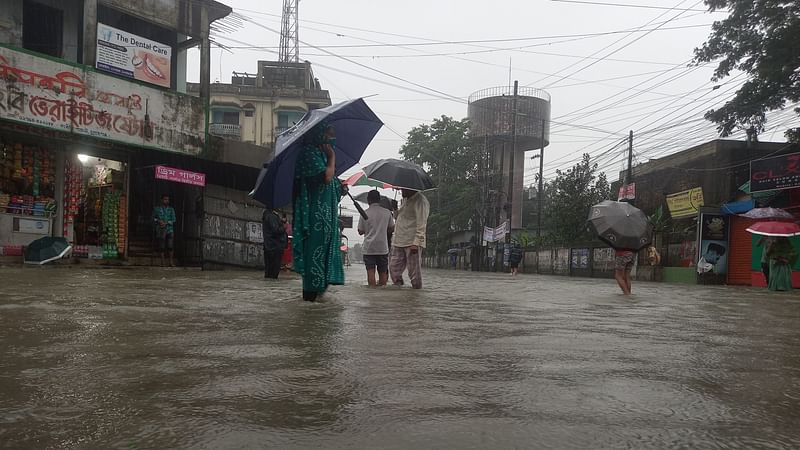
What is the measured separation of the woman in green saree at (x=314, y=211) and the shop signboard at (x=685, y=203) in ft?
62.0

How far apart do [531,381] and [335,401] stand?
0.73 metres

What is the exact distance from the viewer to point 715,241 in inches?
727

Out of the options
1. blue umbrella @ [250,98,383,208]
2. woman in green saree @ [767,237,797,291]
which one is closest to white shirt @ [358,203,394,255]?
blue umbrella @ [250,98,383,208]

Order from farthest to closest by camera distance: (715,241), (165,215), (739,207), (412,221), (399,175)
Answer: (715,241), (739,207), (165,215), (412,221), (399,175)

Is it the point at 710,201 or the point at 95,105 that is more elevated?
the point at 95,105

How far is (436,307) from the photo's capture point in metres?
4.74

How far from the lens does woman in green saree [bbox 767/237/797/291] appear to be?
11.6 m

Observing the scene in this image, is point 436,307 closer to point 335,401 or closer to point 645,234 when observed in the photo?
point 335,401

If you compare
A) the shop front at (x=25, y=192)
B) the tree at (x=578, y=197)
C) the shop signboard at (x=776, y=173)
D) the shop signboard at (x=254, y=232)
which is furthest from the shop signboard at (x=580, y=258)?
the shop front at (x=25, y=192)

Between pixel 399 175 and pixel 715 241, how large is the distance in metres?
15.4

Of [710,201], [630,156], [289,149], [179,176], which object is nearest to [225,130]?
[179,176]

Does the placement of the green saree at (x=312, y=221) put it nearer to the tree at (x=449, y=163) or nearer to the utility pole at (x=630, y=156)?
the utility pole at (x=630, y=156)

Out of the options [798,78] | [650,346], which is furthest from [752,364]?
[798,78]

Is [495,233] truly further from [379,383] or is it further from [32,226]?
[379,383]
